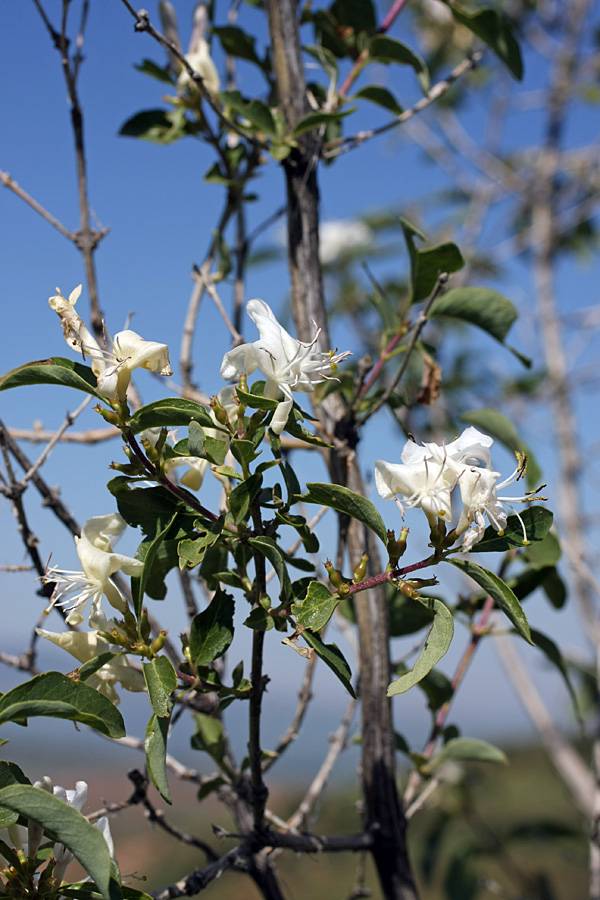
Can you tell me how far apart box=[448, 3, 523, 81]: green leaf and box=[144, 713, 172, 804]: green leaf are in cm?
93

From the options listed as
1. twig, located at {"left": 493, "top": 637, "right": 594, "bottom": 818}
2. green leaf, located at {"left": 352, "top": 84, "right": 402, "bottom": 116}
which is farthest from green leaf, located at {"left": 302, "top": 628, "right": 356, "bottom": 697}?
twig, located at {"left": 493, "top": 637, "right": 594, "bottom": 818}

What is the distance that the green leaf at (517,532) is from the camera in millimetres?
521

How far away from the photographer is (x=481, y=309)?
0.88 meters

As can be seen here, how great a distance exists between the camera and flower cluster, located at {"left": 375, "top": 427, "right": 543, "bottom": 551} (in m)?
0.51

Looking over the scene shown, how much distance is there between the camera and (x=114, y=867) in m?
0.49

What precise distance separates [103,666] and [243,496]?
18cm

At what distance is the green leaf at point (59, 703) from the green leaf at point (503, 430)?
0.56 m

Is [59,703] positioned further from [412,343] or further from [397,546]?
[412,343]

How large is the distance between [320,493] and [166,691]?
17cm

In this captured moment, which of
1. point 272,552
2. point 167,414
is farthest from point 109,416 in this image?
point 272,552

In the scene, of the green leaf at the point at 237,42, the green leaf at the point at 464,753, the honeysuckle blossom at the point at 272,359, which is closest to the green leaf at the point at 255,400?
the honeysuckle blossom at the point at 272,359

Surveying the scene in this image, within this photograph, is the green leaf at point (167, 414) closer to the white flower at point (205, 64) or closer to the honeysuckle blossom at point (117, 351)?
the honeysuckle blossom at point (117, 351)

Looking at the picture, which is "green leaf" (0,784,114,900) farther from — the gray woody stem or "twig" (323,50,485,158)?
"twig" (323,50,485,158)

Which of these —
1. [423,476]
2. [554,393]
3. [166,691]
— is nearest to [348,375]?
[423,476]
